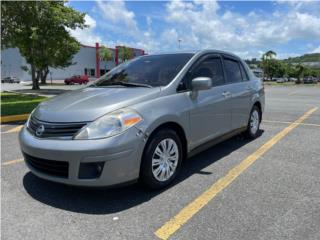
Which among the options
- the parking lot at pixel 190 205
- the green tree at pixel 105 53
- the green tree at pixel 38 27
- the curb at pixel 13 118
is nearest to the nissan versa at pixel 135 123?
the parking lot at pixel 190 205

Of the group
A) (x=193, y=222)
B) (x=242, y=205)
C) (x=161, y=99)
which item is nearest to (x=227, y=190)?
(x=242, y=205)

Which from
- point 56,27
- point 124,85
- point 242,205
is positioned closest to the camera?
point 242,205

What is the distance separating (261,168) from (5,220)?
334cm

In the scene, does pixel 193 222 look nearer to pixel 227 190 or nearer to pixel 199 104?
pixel 227 190

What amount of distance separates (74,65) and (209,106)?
6793cm

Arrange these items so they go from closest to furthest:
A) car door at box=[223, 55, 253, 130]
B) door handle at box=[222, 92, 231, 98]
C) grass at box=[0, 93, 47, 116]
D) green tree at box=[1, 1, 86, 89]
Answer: door handle at box=[222, 92, 231, 98] < car door at box=[223, 55, 253, 130] < grass at box=[0, 93, 47, 116] < green tree at box=[1, 1, 86, 89]

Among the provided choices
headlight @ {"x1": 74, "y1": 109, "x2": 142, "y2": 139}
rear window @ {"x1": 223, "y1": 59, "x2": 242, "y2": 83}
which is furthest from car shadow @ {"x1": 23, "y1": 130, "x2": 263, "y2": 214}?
rear window @ {"x1": 223, "y1": 59, "x2": 242, "y2": 83}

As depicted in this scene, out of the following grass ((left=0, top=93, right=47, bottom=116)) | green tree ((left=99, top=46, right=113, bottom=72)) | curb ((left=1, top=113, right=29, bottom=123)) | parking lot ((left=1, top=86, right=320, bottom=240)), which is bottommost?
parking lot ((left=1, top=86, right=320, bottom=240))

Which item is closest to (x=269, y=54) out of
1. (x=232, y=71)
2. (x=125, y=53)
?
(x=125, y=53)

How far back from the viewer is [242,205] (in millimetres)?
3725

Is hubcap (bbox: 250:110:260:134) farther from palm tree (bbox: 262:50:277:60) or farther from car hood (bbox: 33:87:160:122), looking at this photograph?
palm tree (bbox: 262:50:277:60)

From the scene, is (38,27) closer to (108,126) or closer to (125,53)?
(108,126)

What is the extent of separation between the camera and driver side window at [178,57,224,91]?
4.69 m

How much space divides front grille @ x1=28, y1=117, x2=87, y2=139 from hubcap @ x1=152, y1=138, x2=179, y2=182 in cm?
92
